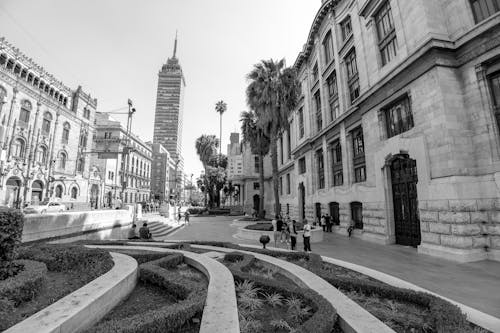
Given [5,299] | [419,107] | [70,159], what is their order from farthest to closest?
[70,159]
[419,107]
[5,299]

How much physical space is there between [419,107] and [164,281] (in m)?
14.8

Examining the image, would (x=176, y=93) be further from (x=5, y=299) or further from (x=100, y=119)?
(x=5, y=299)

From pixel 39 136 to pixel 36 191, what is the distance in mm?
9250

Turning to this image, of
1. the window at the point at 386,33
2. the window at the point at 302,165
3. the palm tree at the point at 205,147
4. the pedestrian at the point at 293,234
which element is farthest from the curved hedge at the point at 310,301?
the palm tree at the point at 205,147

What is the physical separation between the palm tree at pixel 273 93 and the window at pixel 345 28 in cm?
579

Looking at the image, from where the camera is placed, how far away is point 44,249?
7.72 m

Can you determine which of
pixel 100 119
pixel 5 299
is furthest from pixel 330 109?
pixel 100 119

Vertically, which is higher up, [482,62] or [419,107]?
[482,62]

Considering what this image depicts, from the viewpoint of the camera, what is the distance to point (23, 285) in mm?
4281

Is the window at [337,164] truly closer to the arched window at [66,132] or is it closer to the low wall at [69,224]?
the low wall at [69,224]

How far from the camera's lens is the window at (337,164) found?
23078mm

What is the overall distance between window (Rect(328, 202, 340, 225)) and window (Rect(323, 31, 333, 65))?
1523 centimetres

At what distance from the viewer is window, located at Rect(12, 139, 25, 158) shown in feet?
115

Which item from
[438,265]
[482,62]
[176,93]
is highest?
[176,93]
